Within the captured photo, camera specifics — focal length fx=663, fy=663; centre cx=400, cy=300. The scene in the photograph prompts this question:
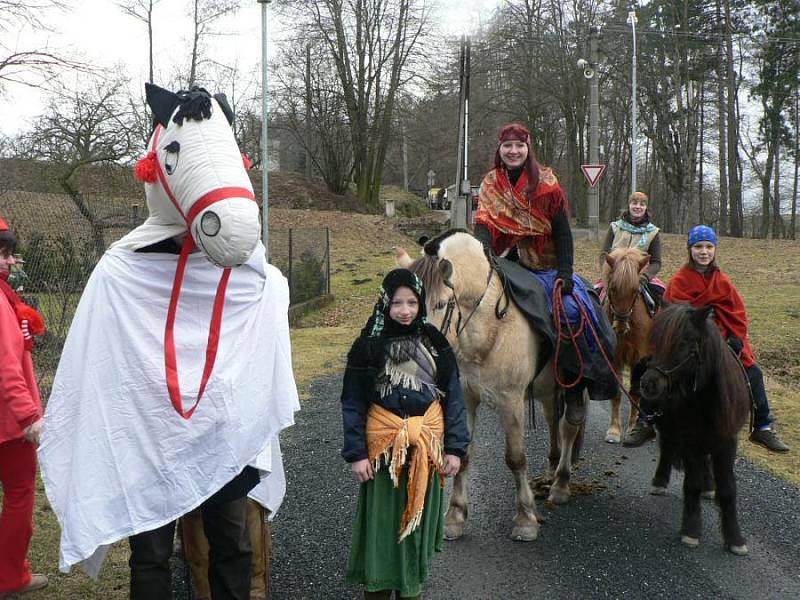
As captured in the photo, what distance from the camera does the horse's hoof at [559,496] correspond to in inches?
190

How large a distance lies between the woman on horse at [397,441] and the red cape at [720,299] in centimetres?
272

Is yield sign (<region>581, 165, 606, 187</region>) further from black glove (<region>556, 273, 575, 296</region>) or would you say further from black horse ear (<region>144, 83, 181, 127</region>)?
black horse ear (<region>144, 83, 181, 127</region>)

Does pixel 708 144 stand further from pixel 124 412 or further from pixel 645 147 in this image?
pixel 124 412

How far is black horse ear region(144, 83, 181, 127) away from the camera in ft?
8.45

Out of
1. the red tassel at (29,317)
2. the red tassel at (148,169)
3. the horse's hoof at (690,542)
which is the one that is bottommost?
the horse's hoof at (690,542)

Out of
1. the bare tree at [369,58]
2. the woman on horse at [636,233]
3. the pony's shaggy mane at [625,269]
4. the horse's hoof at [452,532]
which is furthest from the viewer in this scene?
the bare tree at [369,58]

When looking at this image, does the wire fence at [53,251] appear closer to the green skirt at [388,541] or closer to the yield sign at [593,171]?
the green skirt at [388,541]

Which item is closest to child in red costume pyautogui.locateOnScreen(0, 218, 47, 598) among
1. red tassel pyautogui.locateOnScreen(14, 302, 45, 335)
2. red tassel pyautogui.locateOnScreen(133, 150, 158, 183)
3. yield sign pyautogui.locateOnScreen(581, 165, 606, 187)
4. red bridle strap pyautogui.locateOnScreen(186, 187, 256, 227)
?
red tassel pyautogui.locateOnScreen(14, 302, 45, 335)

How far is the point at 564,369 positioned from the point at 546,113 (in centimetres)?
2987

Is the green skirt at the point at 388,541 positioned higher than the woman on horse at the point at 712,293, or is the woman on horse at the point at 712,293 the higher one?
the woman on horse at the point at 712,293

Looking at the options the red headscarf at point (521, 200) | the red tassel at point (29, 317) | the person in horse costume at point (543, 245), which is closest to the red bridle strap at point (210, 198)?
the red tassel at point (29, 317)

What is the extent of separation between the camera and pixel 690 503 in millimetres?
4133

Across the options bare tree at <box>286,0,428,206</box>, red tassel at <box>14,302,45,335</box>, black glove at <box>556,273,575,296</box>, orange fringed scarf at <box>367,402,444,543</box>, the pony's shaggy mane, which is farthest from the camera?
bare tree at <box>286,0,428,206</box>

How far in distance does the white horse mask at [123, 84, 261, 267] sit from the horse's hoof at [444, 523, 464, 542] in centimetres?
256
